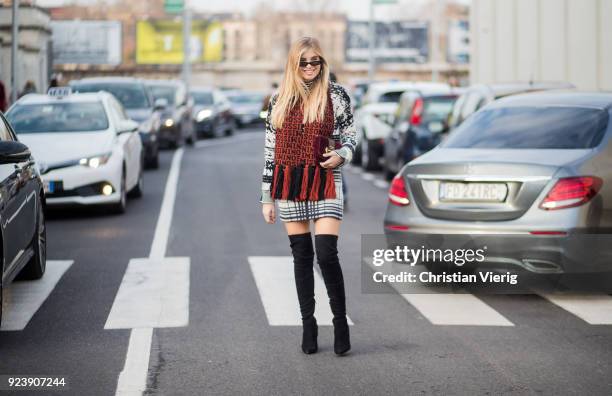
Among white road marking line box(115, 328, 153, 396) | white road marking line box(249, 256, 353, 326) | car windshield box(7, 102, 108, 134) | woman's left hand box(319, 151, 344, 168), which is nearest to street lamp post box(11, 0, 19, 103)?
car windshield box(7, 102, 108, 134)

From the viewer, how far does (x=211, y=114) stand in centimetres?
4022

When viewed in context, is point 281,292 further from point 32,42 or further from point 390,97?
point 32,42

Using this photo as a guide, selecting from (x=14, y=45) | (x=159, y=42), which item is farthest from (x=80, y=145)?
(x=159, y=42)

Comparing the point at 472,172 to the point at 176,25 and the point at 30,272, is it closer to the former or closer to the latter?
the point at 30,272

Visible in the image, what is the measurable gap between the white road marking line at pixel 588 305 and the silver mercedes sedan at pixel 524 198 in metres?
0.26

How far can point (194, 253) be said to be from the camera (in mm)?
12133

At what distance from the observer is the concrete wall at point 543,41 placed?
27.1 m

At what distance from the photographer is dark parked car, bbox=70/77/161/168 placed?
79.0ft

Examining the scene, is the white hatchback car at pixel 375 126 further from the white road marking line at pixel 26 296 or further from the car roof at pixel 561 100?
the white road marking line at pixel 26 296

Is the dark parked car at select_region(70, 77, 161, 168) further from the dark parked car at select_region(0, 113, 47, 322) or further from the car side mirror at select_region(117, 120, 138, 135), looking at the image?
the dark parked car at select_region(0, 113, 47, 322)

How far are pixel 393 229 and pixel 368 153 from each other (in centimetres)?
1531

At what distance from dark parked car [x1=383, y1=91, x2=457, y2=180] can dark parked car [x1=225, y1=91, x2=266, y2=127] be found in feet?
98.0

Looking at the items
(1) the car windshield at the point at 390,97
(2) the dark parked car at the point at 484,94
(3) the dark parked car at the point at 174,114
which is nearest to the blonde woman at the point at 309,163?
(2) the dark parked car at the point at 484,94

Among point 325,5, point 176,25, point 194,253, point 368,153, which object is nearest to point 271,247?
point 194,253
